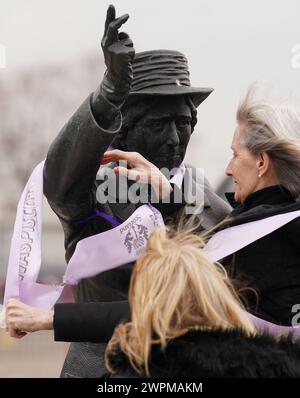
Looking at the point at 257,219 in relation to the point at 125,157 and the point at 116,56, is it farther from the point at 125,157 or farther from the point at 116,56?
the point at 116,56

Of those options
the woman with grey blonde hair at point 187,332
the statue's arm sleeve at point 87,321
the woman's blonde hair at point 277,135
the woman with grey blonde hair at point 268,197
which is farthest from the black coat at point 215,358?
the woman's blonde hair at point 277,135

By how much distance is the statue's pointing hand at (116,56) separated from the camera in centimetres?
373

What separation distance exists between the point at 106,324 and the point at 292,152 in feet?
2.81

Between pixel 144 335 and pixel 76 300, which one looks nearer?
pixel 144 335

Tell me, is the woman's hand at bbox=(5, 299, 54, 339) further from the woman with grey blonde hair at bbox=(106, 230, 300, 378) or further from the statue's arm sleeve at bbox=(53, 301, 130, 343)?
the woman with grey blonde hair at bbox=(106, 230, 300, 378)

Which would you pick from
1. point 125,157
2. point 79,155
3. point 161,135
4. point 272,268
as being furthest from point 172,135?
point 272,268

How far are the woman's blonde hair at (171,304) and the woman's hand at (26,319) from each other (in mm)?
393

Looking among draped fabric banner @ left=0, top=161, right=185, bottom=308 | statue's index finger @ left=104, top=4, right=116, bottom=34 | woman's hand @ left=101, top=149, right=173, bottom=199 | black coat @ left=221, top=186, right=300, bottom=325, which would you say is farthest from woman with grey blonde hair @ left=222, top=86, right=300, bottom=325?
statue's index finger @ left=104, top=4, right=116, bottom=34

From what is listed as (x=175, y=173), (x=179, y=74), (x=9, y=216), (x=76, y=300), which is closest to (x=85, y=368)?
(x=76, y=300)

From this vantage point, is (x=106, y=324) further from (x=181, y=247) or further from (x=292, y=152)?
(x=292, y=152)

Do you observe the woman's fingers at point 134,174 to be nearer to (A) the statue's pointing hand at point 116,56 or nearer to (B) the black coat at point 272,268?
(A) the statue's pointing hand at point 116,56

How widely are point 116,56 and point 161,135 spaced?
0.71 metres

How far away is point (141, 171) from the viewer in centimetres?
402
